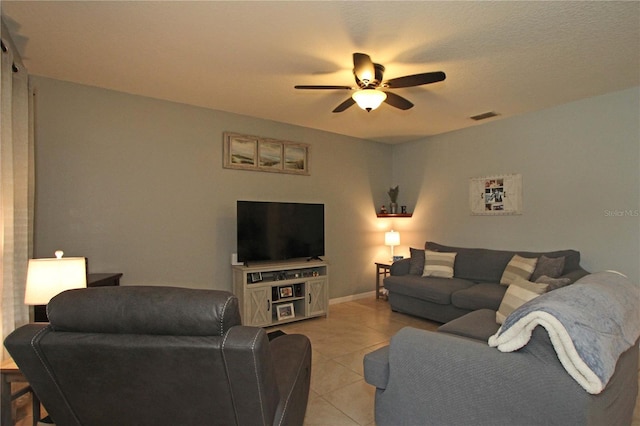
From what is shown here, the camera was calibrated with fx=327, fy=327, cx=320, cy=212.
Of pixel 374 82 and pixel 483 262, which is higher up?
pixel 374 82

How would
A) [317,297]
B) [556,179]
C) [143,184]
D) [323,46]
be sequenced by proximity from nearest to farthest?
[323,46]
[143,184]
[556,179]
[317,297]

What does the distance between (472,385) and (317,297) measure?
2.91 m

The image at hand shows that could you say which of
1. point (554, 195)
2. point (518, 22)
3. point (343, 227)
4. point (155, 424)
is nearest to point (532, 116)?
point (554, 195)

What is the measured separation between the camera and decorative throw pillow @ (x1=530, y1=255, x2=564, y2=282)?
333 centimetres

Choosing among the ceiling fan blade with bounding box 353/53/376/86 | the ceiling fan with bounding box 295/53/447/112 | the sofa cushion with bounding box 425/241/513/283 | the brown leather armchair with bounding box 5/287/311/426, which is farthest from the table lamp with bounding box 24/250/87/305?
the sofa cushion with bounding box 425/241/513/283

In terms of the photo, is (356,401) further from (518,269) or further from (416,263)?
(416,263)

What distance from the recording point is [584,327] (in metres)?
1.25

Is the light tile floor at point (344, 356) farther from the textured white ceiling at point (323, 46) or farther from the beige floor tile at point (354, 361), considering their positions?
the textured white ceiling at point (323, 46)

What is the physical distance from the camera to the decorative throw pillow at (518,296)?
241 cm

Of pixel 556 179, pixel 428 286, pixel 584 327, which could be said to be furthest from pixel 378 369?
pixel 556 179

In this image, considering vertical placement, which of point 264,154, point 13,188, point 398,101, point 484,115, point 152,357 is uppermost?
point 484,115

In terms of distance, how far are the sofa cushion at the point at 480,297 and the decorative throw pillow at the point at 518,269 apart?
12 centimetres

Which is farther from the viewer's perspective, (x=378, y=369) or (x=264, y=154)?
(x=264, y=154)

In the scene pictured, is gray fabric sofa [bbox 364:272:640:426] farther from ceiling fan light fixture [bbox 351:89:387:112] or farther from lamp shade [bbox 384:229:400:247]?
lamp shade [bbox 384:229:400:247]
